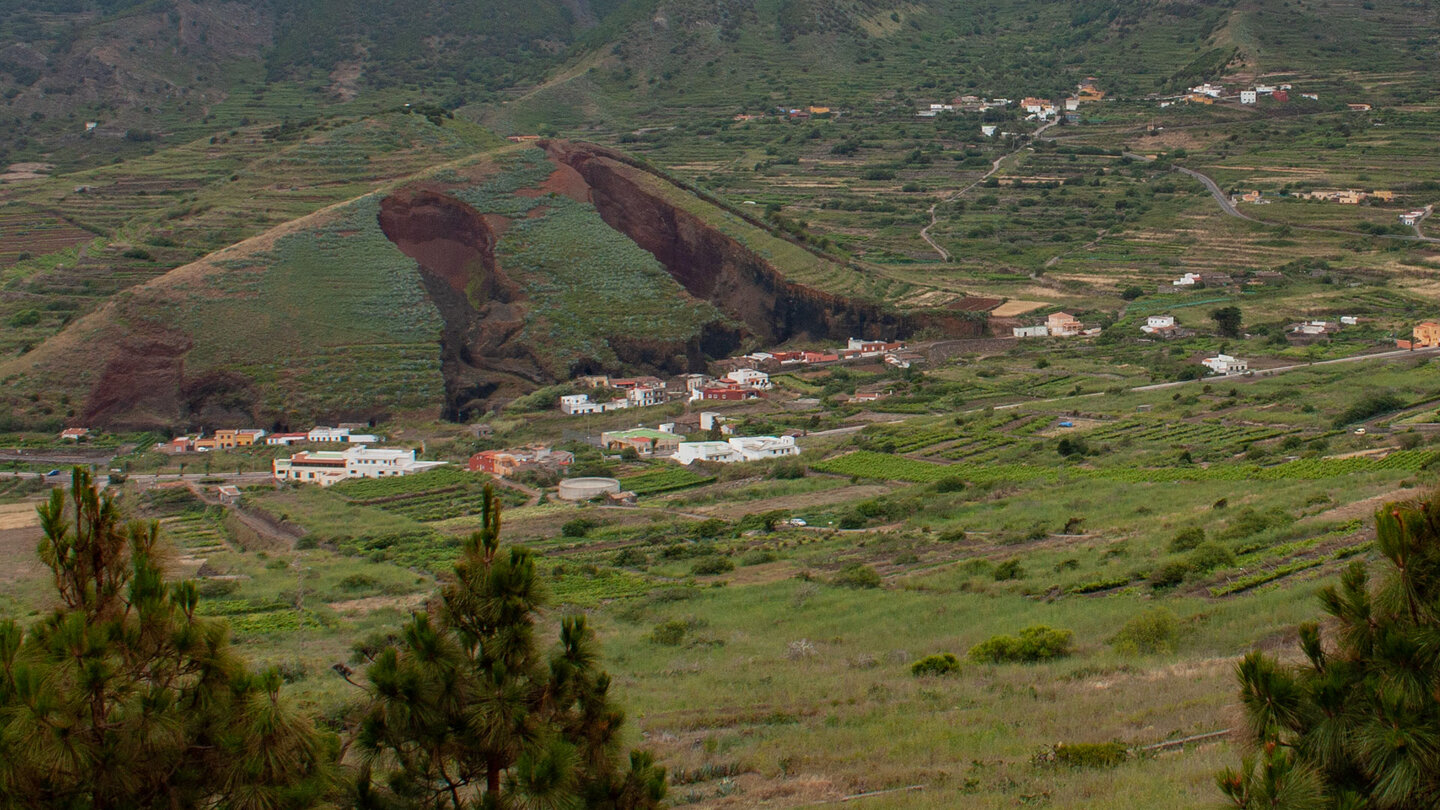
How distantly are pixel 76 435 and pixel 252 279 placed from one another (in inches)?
367

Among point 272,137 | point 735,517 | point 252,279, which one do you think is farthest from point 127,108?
point 735,517

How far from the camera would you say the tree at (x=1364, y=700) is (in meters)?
7.19

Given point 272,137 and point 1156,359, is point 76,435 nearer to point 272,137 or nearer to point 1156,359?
point 272,137

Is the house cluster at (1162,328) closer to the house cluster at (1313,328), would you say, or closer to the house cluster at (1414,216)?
the house cluster at (1313,328)

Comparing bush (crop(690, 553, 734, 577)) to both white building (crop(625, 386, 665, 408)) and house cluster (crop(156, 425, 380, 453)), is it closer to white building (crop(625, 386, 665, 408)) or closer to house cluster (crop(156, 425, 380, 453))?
house cluster (crop(156, 425, 380, 453))

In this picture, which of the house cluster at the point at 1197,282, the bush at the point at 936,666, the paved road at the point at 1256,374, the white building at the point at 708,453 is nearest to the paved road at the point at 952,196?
the house cluster at the point at 1197,282

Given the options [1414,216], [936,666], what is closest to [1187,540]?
[936,666]

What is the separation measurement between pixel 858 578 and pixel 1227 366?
30.4 metres

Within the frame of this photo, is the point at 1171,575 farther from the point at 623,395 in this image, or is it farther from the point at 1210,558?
the point at 623,395

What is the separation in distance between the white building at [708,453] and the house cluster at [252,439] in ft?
36.8

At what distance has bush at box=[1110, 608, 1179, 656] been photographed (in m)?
16.5

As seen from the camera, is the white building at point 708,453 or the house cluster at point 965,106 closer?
the white building at point 708,453

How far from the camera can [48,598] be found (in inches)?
336

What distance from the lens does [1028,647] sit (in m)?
17.1
